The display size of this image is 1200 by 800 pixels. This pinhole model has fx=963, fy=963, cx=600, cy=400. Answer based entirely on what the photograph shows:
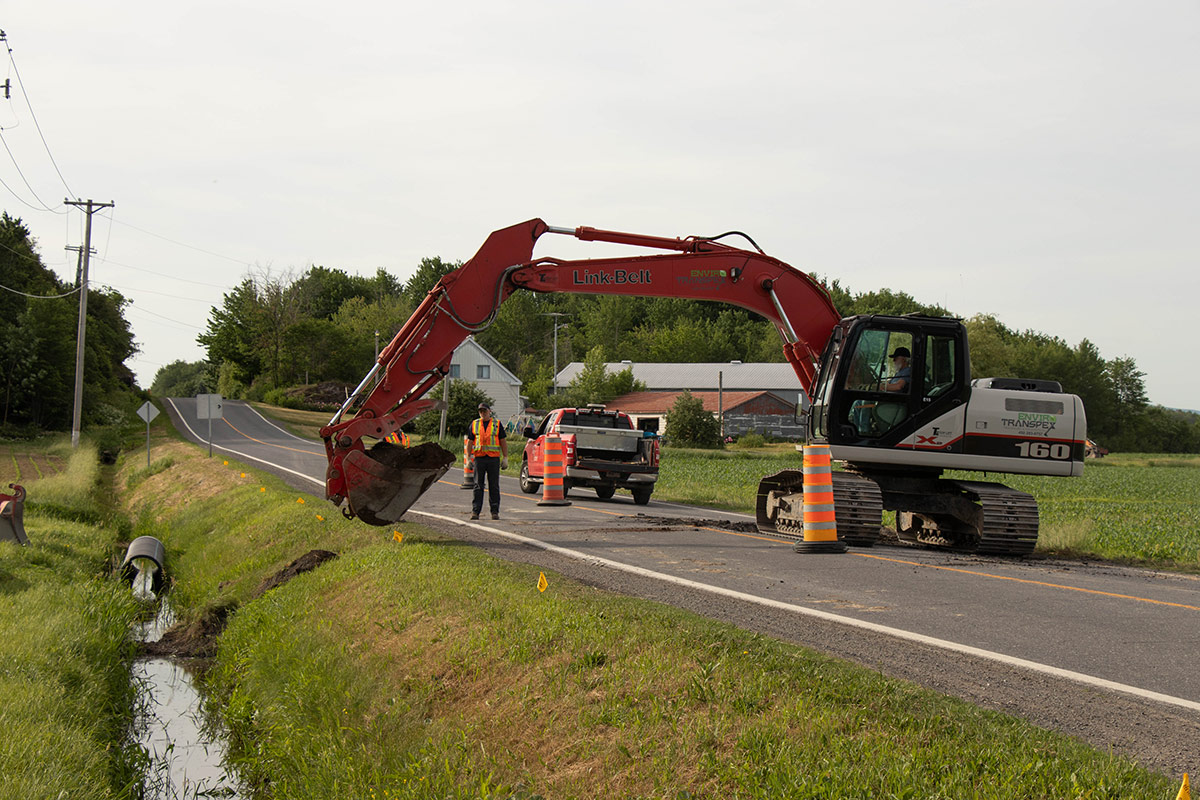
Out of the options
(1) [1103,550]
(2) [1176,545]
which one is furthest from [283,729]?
(2) [1176,545]

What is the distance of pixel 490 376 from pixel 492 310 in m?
73.5

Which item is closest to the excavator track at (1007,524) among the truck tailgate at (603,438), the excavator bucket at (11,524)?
the truck tailgate at (603,438)

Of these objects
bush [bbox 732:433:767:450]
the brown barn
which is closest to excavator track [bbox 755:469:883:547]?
bush [bbox 732:433:767:450]

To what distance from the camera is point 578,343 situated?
405 ft

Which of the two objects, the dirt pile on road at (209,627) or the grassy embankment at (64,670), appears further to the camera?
the dirt pile on road at (209,627)

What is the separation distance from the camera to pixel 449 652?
23.7 ft

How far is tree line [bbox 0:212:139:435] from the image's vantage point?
170 ft

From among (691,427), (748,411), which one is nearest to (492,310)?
(691,427)

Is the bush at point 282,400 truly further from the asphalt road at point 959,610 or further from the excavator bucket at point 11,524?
the asphalt road at point 959,610

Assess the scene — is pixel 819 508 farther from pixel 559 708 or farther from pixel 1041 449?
pixel 559 708

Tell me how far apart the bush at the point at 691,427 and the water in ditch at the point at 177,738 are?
180 feet

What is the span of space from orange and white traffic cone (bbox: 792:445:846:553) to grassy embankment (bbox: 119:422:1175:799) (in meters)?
3.59

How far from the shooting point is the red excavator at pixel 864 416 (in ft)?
39.3

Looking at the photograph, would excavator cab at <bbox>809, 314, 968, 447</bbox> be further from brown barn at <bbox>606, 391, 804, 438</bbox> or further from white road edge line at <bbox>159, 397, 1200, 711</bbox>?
brown barn at <bbox>606, 391, 804, 438</bbox>
